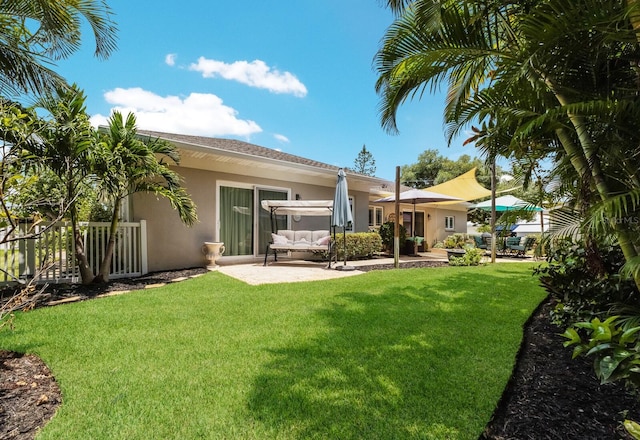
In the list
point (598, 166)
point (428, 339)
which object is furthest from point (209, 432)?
point (598, 166)

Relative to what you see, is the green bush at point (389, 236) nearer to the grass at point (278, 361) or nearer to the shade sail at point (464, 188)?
the grass at point (278, 361)

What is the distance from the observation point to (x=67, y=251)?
235 inches

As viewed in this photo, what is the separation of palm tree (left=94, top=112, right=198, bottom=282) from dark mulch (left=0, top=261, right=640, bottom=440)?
3.19 m

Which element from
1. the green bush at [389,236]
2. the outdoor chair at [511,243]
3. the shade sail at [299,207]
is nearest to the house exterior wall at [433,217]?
the green bush at [389,236]

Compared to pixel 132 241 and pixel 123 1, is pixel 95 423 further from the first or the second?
pixel 123 1

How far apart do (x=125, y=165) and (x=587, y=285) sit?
697 cm

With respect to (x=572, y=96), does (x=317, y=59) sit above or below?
above

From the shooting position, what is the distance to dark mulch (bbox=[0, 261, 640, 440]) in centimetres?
191

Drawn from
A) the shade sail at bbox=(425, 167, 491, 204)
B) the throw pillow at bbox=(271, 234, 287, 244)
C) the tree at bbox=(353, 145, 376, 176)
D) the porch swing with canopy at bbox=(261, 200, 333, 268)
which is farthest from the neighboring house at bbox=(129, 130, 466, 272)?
the tree at bbox=(353, 145, 376, 176)

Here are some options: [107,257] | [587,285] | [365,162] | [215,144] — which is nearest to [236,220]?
[215,144]

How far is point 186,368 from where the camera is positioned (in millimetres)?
2623

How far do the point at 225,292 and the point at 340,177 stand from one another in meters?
4.79

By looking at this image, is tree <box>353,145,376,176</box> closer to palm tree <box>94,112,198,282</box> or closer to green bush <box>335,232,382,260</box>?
green bush <box>335,232,382,260</box>

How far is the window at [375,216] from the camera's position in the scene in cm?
1583
